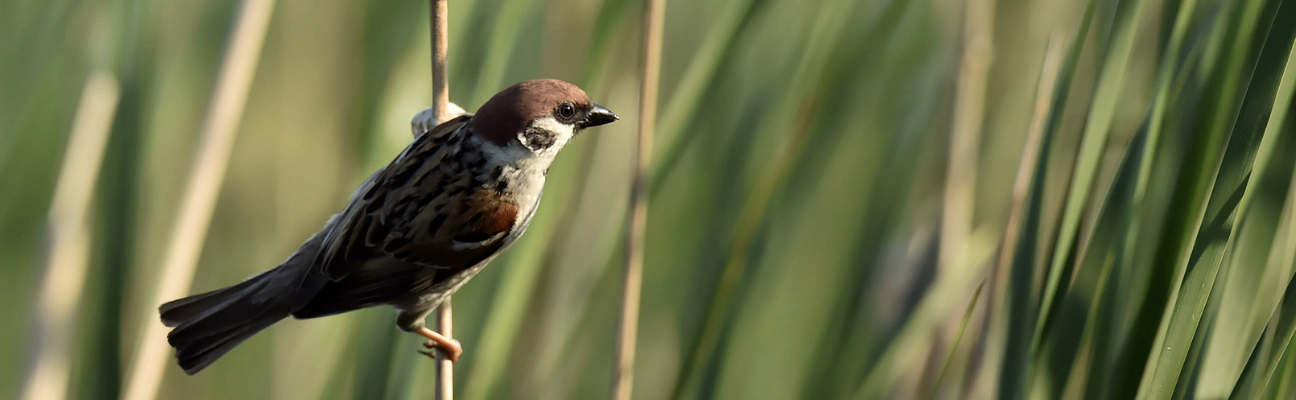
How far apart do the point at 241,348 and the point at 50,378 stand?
49cm

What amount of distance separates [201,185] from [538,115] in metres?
0.63

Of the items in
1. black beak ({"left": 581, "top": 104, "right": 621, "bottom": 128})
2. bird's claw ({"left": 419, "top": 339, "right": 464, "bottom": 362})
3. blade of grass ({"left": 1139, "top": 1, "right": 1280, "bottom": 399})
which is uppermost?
black beak ({"left": 581, "top": 104, "right": 621, "bottom": 128})

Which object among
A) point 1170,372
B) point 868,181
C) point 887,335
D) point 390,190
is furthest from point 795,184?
point 1170,372

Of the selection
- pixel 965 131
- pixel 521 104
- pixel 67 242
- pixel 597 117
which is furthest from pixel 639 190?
pixel 67 242

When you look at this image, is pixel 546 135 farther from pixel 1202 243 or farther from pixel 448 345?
pixel 1202 243

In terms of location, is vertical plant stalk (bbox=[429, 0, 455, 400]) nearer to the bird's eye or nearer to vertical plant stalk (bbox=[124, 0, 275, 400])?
the bird's eye

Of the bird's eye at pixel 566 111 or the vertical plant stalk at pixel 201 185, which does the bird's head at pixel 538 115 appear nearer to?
the bird's eye at pixel 566 111

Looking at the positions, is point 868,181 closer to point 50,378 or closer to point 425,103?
point 425,103

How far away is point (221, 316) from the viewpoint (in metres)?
1.82

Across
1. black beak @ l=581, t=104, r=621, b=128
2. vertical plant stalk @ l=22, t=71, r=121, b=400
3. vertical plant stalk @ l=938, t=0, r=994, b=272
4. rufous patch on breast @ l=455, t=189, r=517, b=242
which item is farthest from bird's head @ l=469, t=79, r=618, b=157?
vertical plant stalk @ l=938, t=0, r=994, b=272

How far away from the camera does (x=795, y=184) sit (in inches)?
79.1

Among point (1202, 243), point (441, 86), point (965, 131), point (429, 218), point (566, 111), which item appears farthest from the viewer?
point (965, 131)

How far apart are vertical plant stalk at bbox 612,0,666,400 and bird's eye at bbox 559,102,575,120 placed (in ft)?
0.48

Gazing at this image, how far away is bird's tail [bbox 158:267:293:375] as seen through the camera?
1.75m
